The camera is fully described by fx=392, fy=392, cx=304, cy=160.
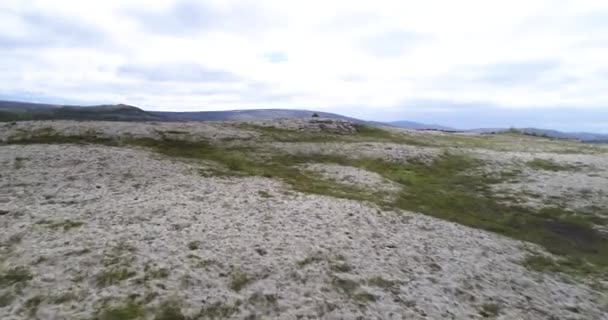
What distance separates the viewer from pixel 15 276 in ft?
51.1

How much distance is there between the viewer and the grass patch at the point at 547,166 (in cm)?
5086

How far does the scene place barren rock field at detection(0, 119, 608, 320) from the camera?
15281 millimetres

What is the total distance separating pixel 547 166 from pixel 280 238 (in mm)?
45772

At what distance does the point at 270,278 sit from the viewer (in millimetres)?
17016

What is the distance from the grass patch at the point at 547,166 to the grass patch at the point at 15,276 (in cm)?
5349

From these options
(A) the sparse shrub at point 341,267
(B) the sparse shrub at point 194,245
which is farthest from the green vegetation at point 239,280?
(A) the sparse shrub at point 341,267

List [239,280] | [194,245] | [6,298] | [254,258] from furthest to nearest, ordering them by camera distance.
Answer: [194,245] → [254,258] → [239,280] → [6,298]

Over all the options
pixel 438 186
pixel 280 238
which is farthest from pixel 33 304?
pixel 438 186

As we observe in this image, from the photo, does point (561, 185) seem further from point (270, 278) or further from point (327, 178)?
point (270, 278)

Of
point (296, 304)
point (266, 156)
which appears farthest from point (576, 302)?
point (266, 156)

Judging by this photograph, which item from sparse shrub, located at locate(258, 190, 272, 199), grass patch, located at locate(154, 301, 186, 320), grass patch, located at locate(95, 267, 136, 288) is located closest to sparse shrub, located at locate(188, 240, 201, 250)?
grass patch, located at locate(95, 267, 136, 288)

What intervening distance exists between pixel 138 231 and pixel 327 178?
71.1 feet

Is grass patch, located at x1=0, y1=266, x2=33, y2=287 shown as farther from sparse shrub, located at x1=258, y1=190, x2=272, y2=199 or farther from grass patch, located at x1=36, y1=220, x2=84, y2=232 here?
sparse shrub, located at x1=258, y1=190, x2=272, y2=199

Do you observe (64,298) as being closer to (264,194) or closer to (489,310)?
(489,310)
